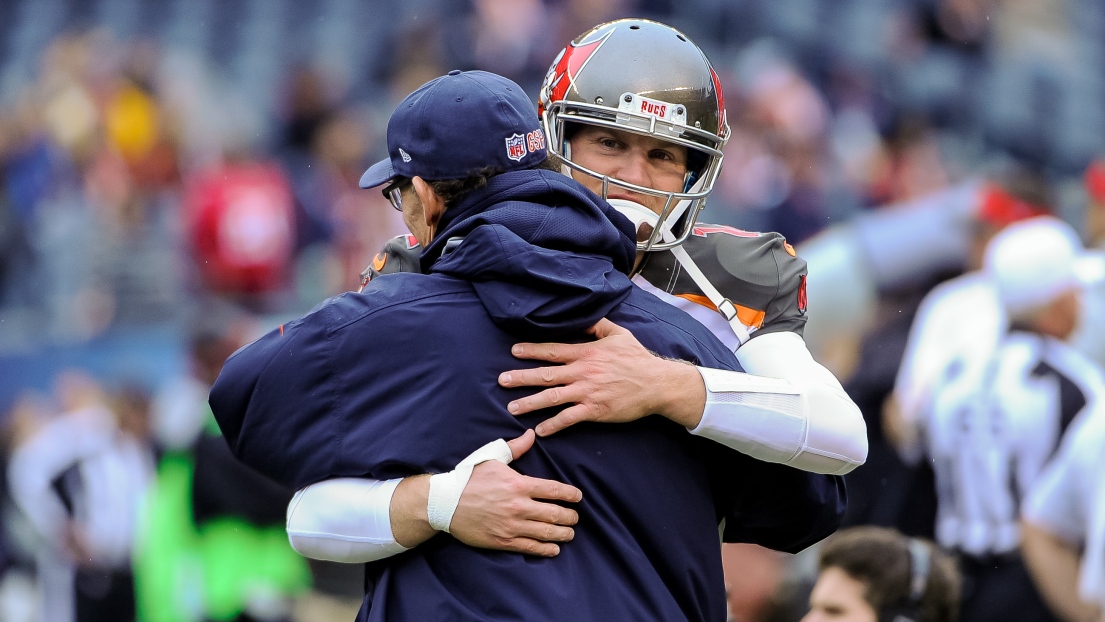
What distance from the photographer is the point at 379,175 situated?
265cm

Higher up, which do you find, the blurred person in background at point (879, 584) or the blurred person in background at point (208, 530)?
the blurred person in background at point (879, 584)

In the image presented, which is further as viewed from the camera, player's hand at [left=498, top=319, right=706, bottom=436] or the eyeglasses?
the eyeglasses

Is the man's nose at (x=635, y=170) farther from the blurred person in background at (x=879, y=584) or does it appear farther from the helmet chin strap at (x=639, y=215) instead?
the blurred person in background at (x=879, y=584)

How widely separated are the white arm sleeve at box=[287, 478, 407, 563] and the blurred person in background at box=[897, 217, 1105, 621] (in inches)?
159

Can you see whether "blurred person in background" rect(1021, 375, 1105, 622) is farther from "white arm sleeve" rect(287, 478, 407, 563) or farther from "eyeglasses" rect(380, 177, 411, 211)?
"white arm sleeve" rect(287, 478, 407, 563)

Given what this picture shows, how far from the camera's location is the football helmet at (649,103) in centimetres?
301

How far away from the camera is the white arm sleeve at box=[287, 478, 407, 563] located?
239 centimetres

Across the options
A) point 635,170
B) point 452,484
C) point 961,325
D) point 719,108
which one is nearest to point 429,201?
point 452,484

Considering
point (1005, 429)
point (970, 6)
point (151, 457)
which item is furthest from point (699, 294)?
point (970, 6)

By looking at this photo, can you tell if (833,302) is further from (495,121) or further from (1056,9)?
(1056,9)

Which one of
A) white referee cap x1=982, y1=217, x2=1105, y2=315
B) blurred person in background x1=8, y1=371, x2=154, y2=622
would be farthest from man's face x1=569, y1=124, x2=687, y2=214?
blurred person in background x1=8, y1=371, x2=154, y2=622

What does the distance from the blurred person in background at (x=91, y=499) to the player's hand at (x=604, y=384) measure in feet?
19.2

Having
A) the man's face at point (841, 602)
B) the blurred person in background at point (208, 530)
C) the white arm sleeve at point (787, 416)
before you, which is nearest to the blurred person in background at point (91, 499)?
the blurred person in background at point (208, 530)

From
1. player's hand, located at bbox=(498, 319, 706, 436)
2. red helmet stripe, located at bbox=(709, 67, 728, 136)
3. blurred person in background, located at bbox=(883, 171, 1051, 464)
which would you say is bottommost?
blurred person in background, located at bbox=(883, 171, 1051, 464)
